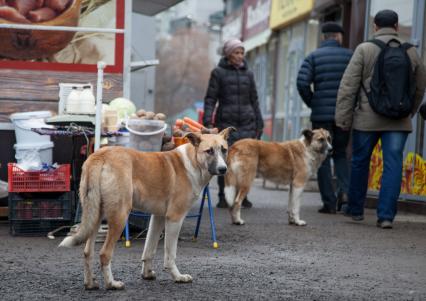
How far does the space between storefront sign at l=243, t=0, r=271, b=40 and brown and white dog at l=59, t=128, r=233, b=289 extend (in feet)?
61.4

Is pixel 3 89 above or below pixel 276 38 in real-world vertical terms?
below

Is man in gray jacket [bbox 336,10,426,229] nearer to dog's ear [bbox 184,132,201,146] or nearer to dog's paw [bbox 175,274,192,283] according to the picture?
dog's ear [bbox 184,132,201,146]

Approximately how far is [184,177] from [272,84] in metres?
19.1

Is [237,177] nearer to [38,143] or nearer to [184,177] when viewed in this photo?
[38,143]

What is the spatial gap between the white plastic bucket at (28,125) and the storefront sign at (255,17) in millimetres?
16303

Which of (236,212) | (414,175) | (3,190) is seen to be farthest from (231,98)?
(3,190)

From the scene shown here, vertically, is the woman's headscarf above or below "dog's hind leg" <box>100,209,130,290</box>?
above

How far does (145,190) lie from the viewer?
578 cm

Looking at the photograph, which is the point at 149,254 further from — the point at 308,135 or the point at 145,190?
the point at 308,135

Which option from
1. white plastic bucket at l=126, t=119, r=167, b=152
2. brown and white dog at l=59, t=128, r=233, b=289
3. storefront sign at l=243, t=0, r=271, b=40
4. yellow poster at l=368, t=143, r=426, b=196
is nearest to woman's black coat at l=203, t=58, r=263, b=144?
yellow poster at l=368, t=143, r=426, b=196

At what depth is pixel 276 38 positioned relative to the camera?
24156mm

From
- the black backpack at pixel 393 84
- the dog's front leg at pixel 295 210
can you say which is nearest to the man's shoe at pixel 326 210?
the dog's front leg at pixel 295 210

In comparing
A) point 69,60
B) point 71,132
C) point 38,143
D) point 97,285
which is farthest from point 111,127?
point 97,285

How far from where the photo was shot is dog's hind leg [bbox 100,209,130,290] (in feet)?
17.8
